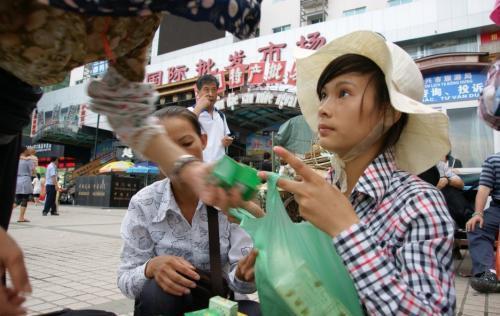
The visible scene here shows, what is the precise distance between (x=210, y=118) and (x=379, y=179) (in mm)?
2870

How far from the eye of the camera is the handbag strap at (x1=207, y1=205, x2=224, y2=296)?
4.72 ft

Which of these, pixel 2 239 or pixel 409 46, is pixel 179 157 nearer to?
pixel 2 239

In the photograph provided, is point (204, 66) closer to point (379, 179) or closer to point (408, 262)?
point (379, 179)

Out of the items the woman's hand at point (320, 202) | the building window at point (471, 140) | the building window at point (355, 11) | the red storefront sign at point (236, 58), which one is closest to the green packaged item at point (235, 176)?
the woman's hand at point (320, 202)

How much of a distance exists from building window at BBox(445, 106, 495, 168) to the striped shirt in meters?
3.16

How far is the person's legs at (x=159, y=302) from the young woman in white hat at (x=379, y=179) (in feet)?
2.32

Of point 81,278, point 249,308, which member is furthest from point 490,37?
point 249,308

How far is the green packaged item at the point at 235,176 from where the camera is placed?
0.91m

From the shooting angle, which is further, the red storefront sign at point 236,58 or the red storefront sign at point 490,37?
the red storefront sign at point 236,58

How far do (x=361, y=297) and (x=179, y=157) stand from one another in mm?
637

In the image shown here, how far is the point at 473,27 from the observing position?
39.8 ft

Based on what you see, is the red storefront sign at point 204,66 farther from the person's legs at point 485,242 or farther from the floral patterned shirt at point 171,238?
the floral patterned shirt at point 171,238

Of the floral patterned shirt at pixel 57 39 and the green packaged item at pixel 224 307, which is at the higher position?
the floral patterned shirt at pixel 57 39

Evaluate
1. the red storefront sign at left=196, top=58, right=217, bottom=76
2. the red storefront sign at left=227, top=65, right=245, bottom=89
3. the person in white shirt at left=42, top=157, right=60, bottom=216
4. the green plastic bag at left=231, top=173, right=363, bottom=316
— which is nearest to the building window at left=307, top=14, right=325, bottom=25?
the red storefront sign at left=196, top=58, right=217, bottom=76
